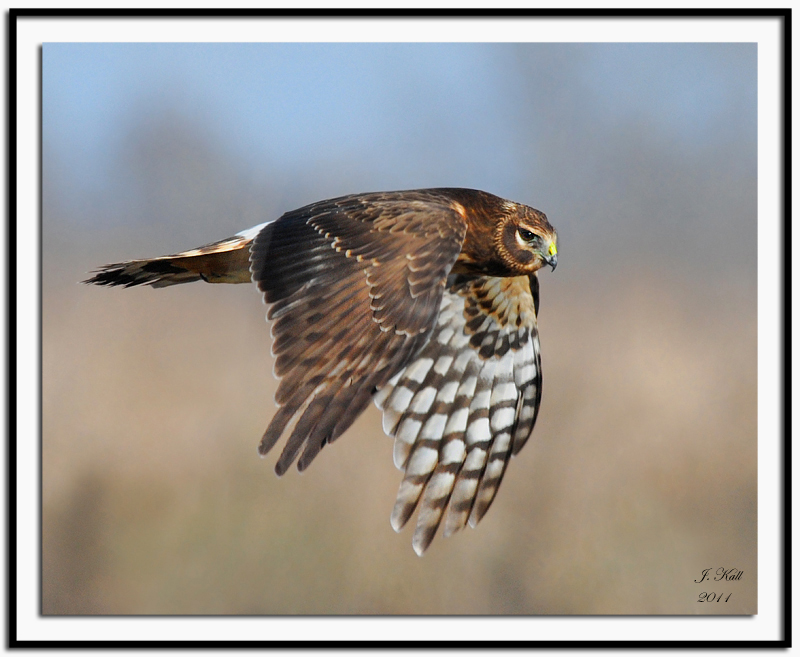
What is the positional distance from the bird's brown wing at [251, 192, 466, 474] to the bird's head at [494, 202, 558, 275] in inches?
12.0

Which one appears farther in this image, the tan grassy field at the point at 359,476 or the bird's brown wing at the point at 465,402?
the tan grassy field at the point at 359,476

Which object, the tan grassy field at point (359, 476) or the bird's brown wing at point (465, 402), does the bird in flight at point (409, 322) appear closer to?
the bird's brown wing at point (465, 402)

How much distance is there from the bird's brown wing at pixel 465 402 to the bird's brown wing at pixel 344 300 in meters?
0.60

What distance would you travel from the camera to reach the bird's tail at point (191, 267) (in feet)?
7.24

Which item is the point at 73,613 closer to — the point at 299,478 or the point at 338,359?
the point at 299,478

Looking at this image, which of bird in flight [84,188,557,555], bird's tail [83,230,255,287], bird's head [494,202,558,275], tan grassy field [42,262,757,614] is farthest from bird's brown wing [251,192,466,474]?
tan grassy field [42,262,757,614]

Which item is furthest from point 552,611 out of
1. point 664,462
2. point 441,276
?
point 441,276

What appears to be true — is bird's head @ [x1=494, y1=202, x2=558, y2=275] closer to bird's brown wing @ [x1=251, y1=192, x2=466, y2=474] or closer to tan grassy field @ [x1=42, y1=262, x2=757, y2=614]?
bird's brown wing @ [x1=251, y1=192, x2=466, y2=474]

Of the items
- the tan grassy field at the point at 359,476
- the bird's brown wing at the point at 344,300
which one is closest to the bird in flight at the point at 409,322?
the bird's brown wing at the point at 344,300

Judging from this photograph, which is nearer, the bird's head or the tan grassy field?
the bird's head

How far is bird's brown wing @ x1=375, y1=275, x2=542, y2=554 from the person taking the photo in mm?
2457

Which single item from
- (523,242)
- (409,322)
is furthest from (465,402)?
(409,322)

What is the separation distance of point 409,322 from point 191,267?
692 mm
